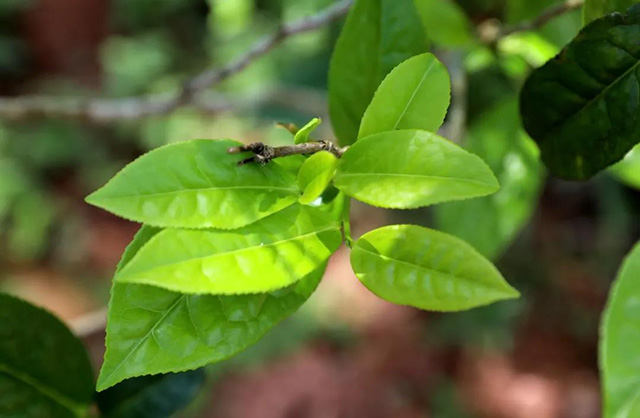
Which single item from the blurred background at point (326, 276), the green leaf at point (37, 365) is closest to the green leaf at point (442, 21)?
the green leaf at point (37, 365)

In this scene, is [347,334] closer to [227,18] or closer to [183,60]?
[227,18]

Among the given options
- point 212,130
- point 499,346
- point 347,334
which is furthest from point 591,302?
point 212,130

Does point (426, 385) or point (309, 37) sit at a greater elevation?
point (309, 37)

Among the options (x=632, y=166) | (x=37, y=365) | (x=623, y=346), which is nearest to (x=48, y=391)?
(x=37, y=365)

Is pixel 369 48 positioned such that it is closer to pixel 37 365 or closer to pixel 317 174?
pixel 317 174

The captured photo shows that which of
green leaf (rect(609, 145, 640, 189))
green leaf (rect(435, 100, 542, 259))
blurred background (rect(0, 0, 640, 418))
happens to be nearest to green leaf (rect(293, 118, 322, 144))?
green leaf (rect(435, 100, 542, 259))

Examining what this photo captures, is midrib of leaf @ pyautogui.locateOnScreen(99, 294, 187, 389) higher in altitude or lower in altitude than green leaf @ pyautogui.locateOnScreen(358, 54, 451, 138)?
lower

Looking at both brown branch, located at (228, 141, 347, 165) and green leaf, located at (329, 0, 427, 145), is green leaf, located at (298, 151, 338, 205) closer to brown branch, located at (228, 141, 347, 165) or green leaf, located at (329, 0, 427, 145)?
brown branch, located at (228, 141, 347, 165)
